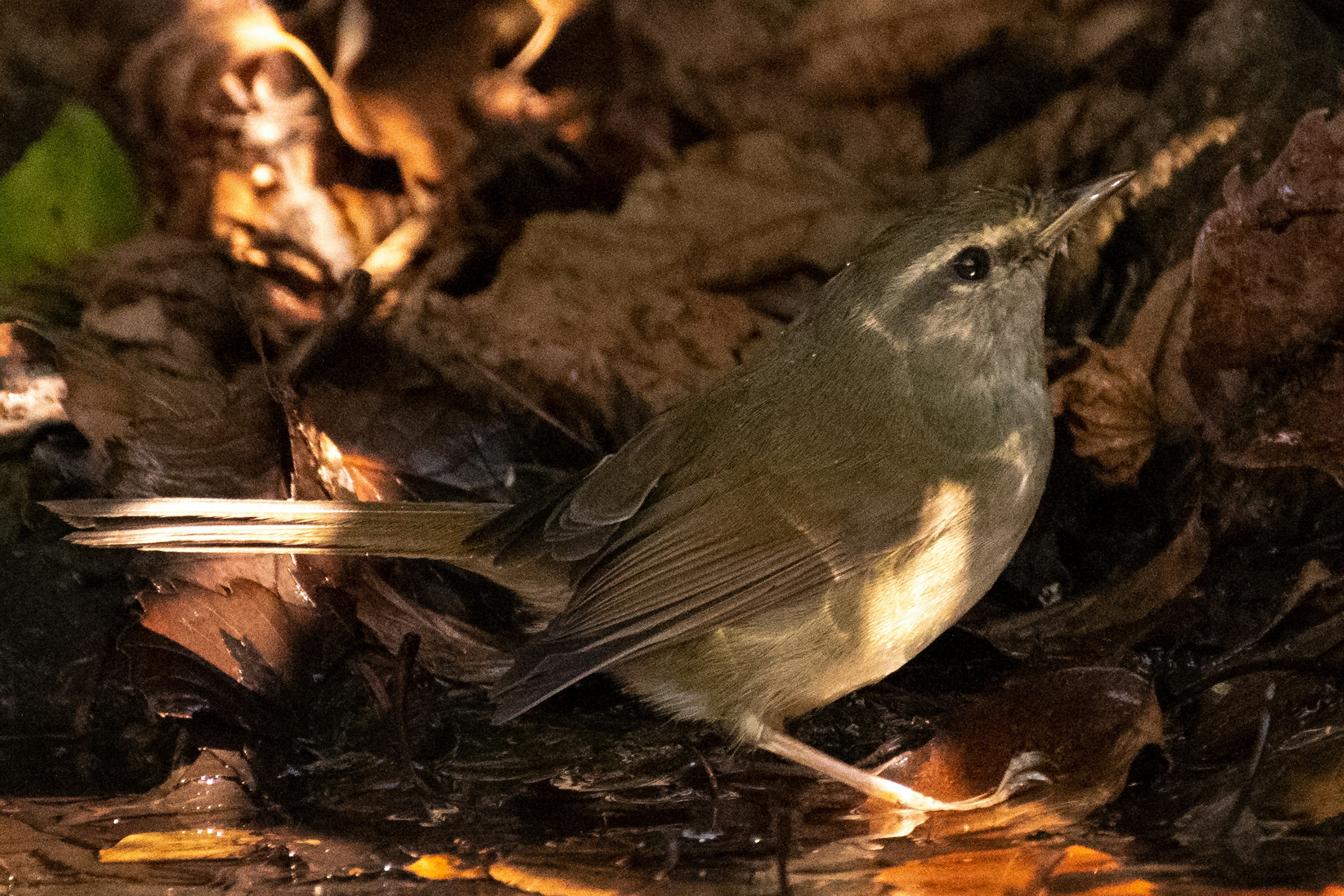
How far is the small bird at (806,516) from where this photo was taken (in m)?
2.52

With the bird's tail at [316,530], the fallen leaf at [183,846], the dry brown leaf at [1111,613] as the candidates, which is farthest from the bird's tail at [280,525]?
the dry brown leaf at [1111,613]

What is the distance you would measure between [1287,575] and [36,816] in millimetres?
2602

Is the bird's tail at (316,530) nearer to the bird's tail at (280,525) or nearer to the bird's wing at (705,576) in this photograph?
the bird's tail at (280,525)

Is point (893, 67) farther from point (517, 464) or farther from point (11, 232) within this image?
point (11, 232)

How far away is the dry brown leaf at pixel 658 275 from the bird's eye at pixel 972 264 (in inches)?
36.4

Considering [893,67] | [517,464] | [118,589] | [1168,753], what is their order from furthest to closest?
[893,67]
[517,464]
[118,589]
[1168,753]

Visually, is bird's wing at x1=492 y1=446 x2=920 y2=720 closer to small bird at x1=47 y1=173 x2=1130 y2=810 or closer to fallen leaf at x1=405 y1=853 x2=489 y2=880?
small bird at x1=47 y1=173 x2=1130 y2=810

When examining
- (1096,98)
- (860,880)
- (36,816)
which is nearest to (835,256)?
(1096,98)

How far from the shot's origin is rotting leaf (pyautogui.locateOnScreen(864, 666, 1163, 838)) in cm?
238

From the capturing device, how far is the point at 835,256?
3537mm

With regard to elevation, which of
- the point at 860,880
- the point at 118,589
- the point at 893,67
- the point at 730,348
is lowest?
the point at 860,880

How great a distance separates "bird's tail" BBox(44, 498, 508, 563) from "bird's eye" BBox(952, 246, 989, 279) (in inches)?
43.0

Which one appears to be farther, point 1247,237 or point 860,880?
point 1247,237

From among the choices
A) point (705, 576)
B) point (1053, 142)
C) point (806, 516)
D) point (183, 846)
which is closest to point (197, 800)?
point (183, 846)
